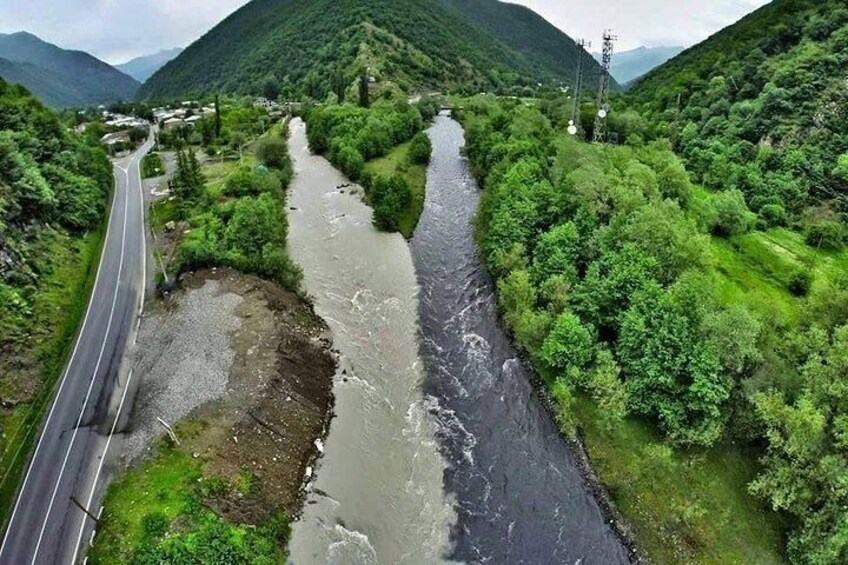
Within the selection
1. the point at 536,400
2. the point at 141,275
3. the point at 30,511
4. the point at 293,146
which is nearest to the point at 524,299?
the point at 536,400

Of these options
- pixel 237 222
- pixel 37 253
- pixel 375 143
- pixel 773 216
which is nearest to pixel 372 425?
pixel 237 222

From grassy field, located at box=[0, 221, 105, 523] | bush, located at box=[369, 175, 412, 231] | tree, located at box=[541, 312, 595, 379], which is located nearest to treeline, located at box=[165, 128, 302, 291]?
grassy field, located at box=[0, 221, 105, 523]

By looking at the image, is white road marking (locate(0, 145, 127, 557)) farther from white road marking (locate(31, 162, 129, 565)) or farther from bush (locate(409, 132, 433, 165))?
bush (locate(409, 132, 433, 165))

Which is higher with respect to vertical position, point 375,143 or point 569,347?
point 375,143

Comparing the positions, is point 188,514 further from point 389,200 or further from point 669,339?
point 389,200

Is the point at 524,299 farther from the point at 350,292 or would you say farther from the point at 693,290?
the point at 350,292

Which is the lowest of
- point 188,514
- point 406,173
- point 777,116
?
point 188,514
